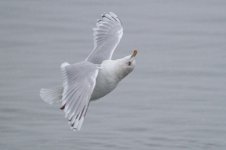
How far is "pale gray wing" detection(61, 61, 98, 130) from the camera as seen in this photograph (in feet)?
26.9

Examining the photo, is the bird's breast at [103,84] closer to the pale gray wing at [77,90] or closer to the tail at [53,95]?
the pale gray wing at [77,90]

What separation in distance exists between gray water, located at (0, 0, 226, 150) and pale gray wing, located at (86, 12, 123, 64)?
0.83 m

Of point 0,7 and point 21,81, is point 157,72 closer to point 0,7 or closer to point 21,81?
point 21,81

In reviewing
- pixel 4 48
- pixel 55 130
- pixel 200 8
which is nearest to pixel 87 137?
pixel 55 130

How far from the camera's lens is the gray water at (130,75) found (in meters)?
10.0

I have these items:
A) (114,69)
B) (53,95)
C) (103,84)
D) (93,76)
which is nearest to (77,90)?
(93,76)

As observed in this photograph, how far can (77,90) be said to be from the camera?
851 centimetres

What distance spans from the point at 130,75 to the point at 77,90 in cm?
343

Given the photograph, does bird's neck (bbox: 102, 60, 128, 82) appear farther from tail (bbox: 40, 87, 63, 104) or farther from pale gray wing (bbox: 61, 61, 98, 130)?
tail (bbox: 40, 87, 63, 104)

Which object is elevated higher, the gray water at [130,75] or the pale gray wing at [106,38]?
the pale gray wing at [106,38]

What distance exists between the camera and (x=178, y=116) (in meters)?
10.6

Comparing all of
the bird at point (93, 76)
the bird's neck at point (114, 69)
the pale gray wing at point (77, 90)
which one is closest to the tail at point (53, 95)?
the bird at point (93, 76)

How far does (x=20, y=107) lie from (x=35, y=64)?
140 cm

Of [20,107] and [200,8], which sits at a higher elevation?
[200,8]
